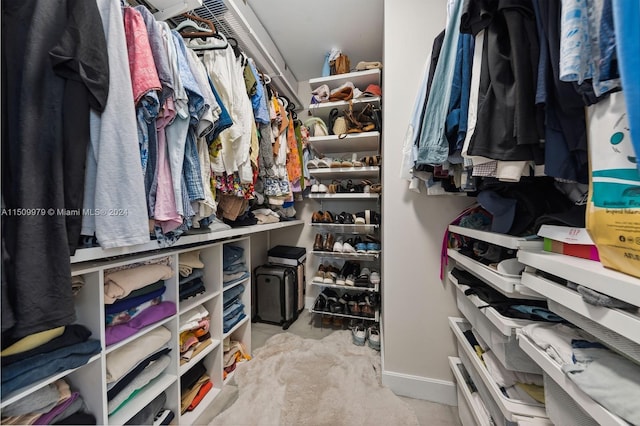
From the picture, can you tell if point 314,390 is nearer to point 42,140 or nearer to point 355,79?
point 42,140

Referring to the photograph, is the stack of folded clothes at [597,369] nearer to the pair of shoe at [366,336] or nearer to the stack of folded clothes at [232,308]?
the pair of shoe at [366,336]

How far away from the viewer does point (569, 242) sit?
448 millimetres

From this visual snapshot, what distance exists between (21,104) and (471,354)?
1.50 meters

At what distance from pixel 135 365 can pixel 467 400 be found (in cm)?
130

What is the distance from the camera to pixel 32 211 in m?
Answer: 0.50

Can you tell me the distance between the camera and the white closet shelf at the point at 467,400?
765mm

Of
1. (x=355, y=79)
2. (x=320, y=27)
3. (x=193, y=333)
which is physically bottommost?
(x=193, y=333)

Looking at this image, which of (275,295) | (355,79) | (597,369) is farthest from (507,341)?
(355,79)

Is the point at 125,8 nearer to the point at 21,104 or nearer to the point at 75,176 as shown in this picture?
the point at 21,104

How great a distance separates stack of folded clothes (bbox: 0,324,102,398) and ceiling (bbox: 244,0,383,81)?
6.31 ft

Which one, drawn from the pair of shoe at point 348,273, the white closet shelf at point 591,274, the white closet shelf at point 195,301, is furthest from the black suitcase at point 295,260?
the white closet shelf at point 591,274

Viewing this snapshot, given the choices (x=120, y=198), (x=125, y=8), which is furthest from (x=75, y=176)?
(x=125, y=8)

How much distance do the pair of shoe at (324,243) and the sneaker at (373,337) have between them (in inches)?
27.3

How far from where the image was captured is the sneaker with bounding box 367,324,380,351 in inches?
61.7
